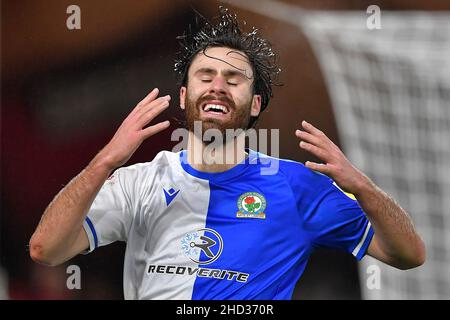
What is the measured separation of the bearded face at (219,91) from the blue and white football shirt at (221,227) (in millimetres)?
240

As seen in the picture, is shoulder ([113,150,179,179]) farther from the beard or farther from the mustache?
the mustache

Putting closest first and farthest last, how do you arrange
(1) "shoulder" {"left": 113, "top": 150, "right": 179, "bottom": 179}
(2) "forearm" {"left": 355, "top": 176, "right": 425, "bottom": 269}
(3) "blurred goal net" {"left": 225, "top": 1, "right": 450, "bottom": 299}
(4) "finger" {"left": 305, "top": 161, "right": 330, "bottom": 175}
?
1. (4) "finger" {"left": 305, "top": 161, "right": 330, "bottom": 175}
2. (2) "forearm" {"left": 355, "top": 176, "right": 425, "bottom": 269}
3. (1) "shoulder" {"left": 113, "top": 150, "right": 179, "bottom": 179}
4. (3) "blurred goal net" {"left": 225, "top": 1, "right": 450, "bottom": 299}

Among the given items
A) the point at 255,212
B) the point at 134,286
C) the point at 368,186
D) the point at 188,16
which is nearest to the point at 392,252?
the point at 368,186

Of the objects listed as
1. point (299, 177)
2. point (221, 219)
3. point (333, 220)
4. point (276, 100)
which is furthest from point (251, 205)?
point (276, 100)

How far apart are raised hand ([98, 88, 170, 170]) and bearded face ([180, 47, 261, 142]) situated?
12.2 inches

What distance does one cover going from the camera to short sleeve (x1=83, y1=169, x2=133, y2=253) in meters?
3.13

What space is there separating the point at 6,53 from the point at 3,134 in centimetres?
44

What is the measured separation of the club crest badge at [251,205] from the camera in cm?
318

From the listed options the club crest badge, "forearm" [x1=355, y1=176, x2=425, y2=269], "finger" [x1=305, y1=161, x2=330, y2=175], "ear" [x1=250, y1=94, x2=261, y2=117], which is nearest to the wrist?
"forearm" [x1=355, y1=176, x2=425, y2=269]

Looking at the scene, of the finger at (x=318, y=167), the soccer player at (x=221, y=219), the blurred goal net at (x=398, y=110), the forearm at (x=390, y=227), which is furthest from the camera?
the blurred goal net at (x=398, y=110)

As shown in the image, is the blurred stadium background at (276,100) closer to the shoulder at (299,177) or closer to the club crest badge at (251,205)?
the shoulder at (299,177)

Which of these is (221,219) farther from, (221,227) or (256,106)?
(256,106)

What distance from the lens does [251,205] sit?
320 centimetres

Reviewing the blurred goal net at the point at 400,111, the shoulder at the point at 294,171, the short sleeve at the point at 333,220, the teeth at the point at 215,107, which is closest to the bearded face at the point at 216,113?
the teeth at the point at 215,107
